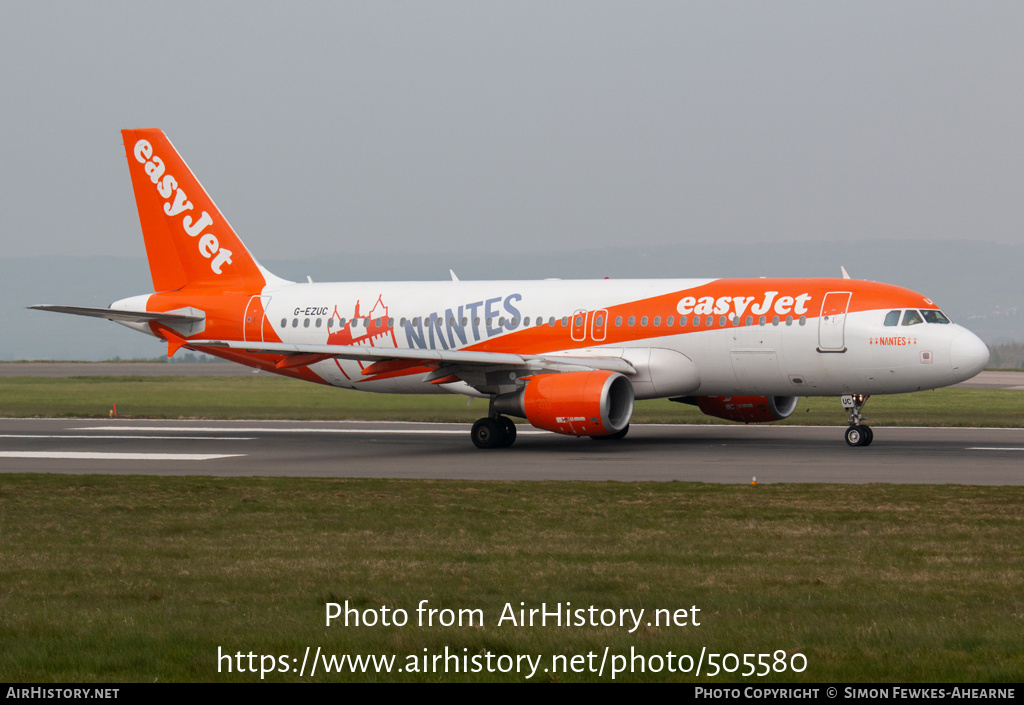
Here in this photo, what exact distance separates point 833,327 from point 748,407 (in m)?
4.05

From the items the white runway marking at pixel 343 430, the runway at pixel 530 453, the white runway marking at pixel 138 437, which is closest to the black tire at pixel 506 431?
the runway at pixel 530 453

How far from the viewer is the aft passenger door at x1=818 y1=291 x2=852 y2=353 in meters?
24.7

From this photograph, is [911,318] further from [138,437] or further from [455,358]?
[138,437]

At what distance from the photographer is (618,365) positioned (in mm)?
26219

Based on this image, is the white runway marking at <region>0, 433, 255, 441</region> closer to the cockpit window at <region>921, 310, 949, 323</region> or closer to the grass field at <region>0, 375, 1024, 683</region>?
the grass field at <region>0, 375, 1024, 683</region>

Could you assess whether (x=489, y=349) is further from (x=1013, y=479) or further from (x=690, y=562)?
(x=690, y=562)

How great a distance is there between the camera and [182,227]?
107ft

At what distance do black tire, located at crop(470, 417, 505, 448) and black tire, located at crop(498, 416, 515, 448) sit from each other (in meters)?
0.08

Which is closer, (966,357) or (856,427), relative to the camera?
(966,357)

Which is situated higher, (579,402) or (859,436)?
(579,402)

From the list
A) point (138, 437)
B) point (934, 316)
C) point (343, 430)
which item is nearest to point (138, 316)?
point (138, 437)

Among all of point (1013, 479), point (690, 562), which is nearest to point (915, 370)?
point (1013, 479)

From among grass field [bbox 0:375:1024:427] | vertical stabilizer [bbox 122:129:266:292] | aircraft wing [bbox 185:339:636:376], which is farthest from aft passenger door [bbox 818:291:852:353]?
vertical stabilizer [bbox 122:129:266:292]

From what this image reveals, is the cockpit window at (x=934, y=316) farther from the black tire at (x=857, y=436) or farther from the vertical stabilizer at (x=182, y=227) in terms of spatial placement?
the vertical stabilizer at (x=182, y=227)
